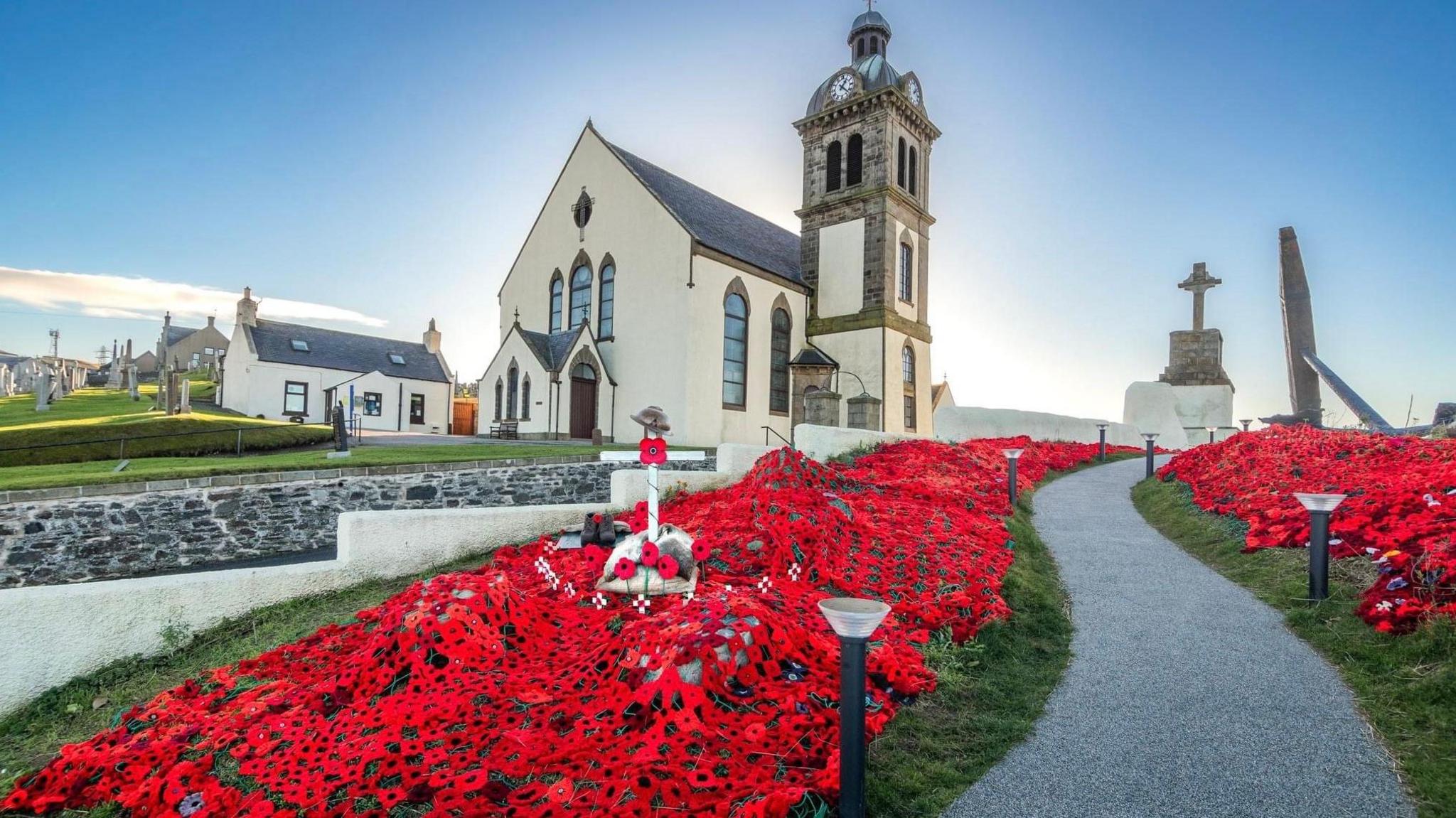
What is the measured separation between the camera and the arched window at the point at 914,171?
2600 cm

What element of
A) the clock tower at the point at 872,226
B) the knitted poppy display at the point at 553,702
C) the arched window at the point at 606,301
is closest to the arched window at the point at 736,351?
the clock tower at the point at 872,226

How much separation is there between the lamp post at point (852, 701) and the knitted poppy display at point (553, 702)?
143mm

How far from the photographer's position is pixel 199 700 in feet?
15.0

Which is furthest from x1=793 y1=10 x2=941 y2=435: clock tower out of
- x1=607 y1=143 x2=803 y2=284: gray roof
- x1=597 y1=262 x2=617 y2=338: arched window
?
x1=597 y1=262 x2=617 y2=338: arched window

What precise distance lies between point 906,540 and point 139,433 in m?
16.0

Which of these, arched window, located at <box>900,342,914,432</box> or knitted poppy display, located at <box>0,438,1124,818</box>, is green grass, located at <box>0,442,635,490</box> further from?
arched window, located at <box>900,342,914,432</box>

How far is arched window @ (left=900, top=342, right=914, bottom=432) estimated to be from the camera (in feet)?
81.5

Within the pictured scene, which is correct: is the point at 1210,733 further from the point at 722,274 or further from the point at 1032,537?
the point at 722,274

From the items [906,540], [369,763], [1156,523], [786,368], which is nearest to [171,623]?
[369,763]

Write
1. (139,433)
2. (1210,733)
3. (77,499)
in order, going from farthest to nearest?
(139,433) < (77,499) < (1210,733)

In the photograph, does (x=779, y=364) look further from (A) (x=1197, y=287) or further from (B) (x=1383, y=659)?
(B) (x=1383, y=659)

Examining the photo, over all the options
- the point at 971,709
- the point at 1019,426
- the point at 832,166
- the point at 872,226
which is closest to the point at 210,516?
the point at 971,709

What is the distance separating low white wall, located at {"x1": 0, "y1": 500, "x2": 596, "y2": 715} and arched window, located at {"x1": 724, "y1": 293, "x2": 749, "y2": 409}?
44.6 ft

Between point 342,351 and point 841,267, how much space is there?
1023 inches
